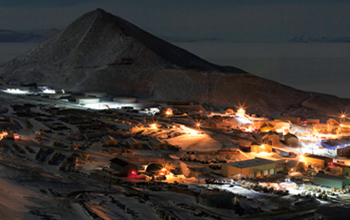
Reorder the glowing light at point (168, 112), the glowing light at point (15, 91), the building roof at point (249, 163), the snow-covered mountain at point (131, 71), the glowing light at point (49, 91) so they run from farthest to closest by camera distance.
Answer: the snow-covered mountain at point (131, 71) → the glowing light at point (49, 91) → the glowing light at point (15, 91) → the glowing light at point (168, 112) → the building roof at point (249, 163)

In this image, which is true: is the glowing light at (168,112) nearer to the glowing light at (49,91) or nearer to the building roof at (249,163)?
the building roof at (249,163)

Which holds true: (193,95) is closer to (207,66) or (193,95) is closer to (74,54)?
(207,66)

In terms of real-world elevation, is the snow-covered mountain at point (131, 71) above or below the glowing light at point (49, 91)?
above

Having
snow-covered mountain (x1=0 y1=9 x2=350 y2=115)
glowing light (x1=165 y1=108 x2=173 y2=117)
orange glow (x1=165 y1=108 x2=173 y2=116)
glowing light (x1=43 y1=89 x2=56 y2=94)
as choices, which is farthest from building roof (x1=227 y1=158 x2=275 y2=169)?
glowing light (x1=43 y1=89 x2=56 y2=94)

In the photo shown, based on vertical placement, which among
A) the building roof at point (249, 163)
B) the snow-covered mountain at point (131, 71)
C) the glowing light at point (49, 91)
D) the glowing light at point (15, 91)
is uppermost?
the snow-covered mountain at point (131, 71)

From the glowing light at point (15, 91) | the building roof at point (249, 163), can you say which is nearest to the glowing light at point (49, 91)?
the glowing light at point (15, 91)

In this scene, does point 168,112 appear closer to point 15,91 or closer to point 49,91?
point 49,91

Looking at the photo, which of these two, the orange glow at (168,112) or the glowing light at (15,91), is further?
the glowing light at (15,91)

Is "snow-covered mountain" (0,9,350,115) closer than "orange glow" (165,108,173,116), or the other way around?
"orange glow" (165,108,173,116)

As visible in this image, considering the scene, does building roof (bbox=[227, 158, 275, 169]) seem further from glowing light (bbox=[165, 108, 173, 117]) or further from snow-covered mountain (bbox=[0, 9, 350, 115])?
snow-covered mountain (bbox=[0, 9, 350, 115])

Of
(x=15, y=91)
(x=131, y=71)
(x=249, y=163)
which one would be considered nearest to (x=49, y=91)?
(x=15, y=91)
